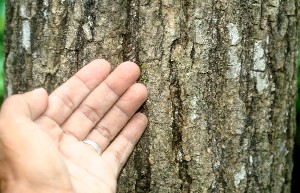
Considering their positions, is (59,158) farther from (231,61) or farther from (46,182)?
(231,61)

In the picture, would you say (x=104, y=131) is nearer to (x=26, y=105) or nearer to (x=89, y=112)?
(x=89, y=112)

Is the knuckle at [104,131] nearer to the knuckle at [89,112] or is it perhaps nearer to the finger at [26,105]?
the knuckle at [89,112]

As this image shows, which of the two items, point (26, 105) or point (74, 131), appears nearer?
point (26, 105)

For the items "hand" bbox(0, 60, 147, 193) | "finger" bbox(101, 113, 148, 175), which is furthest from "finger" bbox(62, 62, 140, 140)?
"finger" bbox(101, 113, 148, 175)

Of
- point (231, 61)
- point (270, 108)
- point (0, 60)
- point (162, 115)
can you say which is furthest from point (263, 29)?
point (0, 60)

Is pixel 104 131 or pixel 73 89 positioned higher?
pixel 73 89

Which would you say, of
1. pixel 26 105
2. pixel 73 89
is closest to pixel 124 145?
pixel 73 89
